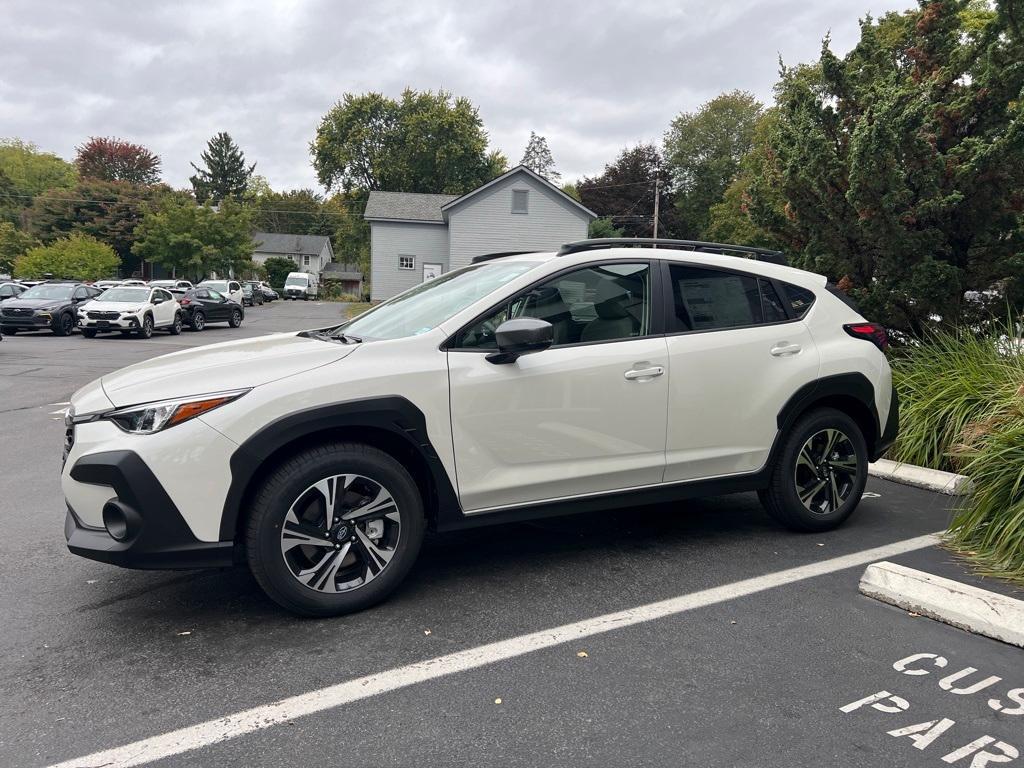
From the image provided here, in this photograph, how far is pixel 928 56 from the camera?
8.32 meters

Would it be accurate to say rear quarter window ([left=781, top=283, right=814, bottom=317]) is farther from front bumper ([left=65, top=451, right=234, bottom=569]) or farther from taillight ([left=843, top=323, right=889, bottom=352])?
front bumper ([left=65, top=451, right=234, bottom=569])

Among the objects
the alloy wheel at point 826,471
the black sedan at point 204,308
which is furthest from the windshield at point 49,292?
the alloy wheel at point 826,471

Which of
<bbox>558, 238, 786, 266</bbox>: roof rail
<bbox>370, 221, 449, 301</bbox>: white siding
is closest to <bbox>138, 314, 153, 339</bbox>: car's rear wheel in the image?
<bbox>370, 221, 449, 301</bbox>: white siding

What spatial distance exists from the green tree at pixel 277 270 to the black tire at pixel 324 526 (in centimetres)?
7097

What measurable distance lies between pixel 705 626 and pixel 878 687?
76 centimetres

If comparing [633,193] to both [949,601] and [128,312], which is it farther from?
[949,601]

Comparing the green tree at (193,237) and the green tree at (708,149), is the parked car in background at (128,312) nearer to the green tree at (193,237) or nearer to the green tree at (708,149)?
the green tree at (193,237)

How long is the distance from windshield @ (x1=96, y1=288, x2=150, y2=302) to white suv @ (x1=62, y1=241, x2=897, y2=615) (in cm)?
2107

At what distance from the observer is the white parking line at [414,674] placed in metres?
2.54

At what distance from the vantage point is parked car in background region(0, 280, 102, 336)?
21.6 m

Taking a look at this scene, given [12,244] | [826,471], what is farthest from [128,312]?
[12,244]

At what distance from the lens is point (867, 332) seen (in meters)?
4.98

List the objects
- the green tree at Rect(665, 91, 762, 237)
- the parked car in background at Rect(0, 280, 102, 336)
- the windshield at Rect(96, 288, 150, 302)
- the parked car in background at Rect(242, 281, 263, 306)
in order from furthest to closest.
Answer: the green tree at Rect(665, 91, 762, 237) → the parked car in background at Rect(242, 281, 263, 306) → the windshield at Rect(96, 288, 150, 302) → the parked car in background at Rect(0, 280, 102, 336)

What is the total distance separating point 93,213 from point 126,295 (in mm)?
34408
